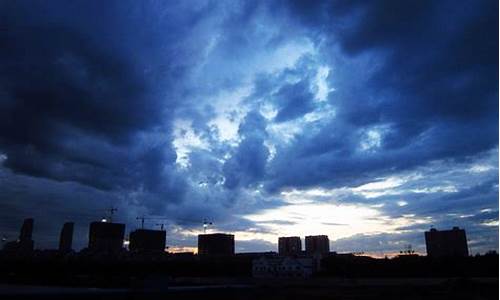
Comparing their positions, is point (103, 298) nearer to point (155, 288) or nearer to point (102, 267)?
point (155, 288)

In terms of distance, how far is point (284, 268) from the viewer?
150 m

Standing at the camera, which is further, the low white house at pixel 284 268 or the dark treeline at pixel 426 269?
the low white house at pixel 284 268

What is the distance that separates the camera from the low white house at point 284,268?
143 m

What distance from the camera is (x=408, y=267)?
13875cm

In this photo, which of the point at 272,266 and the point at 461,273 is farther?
the point at 272,266

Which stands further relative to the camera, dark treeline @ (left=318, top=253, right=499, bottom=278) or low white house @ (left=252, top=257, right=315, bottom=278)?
low white house @ (left=252, top=257, right=315, bottom=278)

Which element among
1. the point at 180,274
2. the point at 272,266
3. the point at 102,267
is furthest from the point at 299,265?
the point at 102,267

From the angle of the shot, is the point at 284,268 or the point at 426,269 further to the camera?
the point at 284,268

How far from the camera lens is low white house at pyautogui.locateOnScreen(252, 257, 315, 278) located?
14329 cm

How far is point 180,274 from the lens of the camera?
159500 mm

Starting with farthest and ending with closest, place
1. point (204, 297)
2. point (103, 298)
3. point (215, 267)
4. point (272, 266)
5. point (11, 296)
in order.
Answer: point (215, 267) → point (272, 266) → point (204, 297) → point (103, 298) → point (11, 296)

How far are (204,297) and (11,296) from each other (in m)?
24.0

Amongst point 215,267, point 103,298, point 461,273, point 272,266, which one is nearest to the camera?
point 103,298

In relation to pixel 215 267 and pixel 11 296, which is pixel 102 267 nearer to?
pixel 215 267
